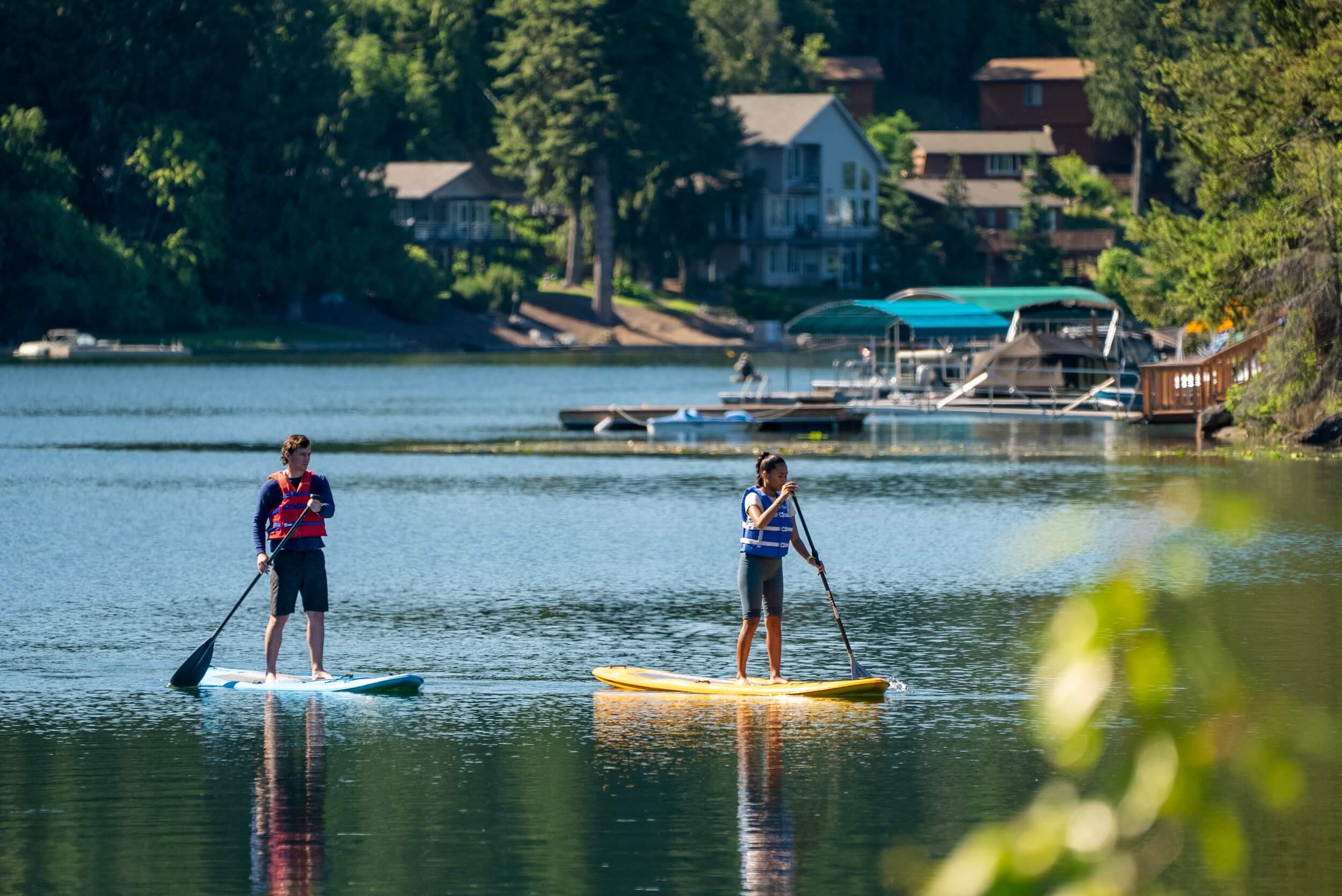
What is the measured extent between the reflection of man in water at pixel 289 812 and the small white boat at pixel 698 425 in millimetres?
38416

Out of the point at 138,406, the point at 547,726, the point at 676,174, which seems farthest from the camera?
the point at 676,174

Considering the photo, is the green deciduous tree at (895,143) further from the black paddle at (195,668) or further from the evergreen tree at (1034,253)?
the black paddle at (195,668)

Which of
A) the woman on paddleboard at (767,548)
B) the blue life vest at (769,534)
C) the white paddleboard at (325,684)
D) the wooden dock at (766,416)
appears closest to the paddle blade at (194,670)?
the white paddleboard at (325,684)

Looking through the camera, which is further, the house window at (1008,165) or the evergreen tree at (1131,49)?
the house window at (1008,165)

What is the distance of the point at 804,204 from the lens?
131250 millimetres

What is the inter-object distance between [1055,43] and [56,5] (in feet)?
279

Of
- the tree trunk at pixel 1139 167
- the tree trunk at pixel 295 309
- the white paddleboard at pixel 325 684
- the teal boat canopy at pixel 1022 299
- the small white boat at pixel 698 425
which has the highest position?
the tree trunk at pixel 1139 167

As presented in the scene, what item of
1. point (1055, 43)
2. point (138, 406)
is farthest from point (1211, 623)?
point (1055, 43)

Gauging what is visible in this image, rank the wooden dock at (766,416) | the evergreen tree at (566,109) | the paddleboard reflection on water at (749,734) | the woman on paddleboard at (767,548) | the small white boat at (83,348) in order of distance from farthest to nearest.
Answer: the evergreen tree at (566,109) < the small white boat at (83,348) < the wooden dock at (766,416) < the woman on paddleboard at (767,548) < the paddleboard reflection on water at (749,734)

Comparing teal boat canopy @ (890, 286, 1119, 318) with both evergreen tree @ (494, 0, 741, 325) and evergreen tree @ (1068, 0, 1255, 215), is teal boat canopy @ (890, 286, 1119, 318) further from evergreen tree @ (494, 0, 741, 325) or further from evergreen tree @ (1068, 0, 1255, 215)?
evergreen tree @ (1068, 0, 1255, 215)

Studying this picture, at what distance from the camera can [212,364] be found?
97062mm

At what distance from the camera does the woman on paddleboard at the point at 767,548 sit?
15359 millimetres

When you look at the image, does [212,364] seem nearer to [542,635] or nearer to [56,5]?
[56,5]

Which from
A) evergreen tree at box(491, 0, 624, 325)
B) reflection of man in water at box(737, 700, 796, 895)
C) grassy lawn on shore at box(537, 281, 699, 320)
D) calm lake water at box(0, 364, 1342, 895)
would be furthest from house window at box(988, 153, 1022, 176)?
reflection of man in water at box(737, 700, 796, 895)
